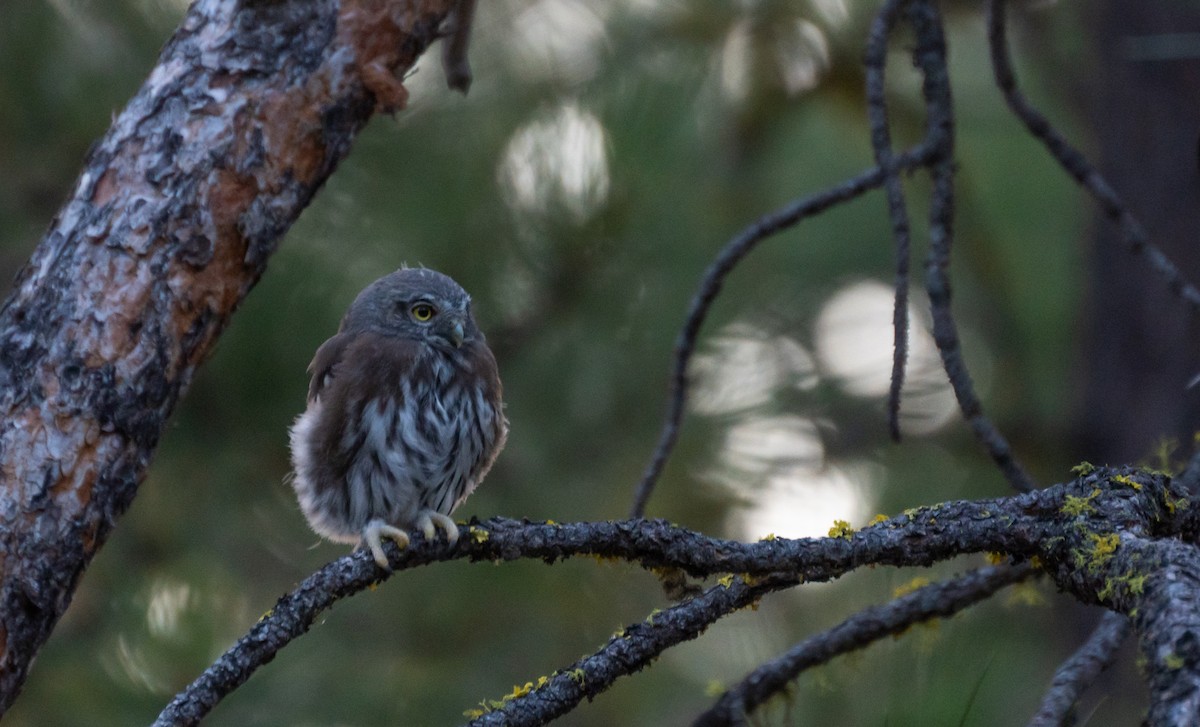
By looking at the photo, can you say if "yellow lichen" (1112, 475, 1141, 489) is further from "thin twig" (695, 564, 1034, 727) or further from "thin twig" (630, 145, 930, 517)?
"thin twig" (630, 145, 930, 517)

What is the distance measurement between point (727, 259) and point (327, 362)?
1.12m

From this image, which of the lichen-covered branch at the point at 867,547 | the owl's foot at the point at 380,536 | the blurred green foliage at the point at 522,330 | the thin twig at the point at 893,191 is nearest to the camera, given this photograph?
the lichen-covered branch at the point at 867,547

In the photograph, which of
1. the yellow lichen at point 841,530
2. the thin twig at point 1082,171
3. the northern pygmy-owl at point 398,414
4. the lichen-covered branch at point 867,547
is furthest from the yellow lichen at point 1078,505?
the northern pygmy-owl at point 398,414

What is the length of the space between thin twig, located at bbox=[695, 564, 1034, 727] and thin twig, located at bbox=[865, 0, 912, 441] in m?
0.29

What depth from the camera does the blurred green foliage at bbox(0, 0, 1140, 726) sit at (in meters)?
3.48

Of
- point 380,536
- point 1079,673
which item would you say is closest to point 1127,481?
point 1079,673

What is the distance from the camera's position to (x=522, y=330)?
3.84 m

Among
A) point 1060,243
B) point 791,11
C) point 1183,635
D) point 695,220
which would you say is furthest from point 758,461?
point 1183,635

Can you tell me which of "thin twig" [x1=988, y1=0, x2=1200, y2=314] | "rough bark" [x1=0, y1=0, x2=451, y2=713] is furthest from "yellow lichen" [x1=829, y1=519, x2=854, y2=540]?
"rough bark" [x1=0, y1=0, x2=451, y2=713]

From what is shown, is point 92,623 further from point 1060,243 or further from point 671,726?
point 1060,243

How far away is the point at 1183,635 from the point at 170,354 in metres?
1.62

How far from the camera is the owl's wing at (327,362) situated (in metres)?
2.93

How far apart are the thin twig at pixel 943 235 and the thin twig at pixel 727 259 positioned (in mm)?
66

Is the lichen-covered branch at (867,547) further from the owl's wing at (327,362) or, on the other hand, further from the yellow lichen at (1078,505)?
the owl's wing at (327,362)
